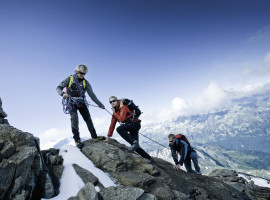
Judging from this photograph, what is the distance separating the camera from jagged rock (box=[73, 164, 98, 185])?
10.7 meters

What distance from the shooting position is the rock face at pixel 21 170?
8.25 metres

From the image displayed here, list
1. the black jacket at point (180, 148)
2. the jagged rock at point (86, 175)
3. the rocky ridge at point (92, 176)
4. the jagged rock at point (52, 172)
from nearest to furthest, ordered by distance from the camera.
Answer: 1. the rocky ridge at point (92, 176)
2. the jagged rock at point (52, 172)
3. the jagged rock at point (86, 175)
4. the black jacket at point (180, 148)

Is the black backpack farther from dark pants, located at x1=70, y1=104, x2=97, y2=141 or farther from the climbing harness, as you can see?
the climbing harness

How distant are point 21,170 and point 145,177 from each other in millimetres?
6809

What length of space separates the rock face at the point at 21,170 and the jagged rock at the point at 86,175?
3.70 ft

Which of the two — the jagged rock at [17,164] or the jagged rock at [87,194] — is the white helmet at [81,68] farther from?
the jagged rock at [87,194]

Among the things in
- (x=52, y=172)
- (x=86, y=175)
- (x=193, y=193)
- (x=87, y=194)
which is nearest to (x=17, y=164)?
(x=52, y=172)

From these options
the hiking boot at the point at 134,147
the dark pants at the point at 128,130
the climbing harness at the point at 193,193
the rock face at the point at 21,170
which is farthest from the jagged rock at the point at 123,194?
the hiking boot at the point at 134,147

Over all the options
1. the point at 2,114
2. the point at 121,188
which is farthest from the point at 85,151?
the point at 2,114

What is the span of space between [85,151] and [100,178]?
142 inches

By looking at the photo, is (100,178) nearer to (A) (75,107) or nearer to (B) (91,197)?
(B) (91,197)

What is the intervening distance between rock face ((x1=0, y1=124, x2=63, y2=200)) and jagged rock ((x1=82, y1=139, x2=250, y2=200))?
10.5ft

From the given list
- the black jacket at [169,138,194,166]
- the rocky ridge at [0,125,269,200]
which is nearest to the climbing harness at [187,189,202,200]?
the rocky ridge at [0,125,269,200]

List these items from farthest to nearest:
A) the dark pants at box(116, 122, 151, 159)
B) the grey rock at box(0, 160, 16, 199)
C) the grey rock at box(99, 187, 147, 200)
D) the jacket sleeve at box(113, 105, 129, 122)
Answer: the dark pants at box(116, 122, 151, 159)
the jacket sleeve at box(113, 105, 129, 122)
the grey rock at box(99, 187, 147, 200)
the grey rock at box(0, 160, 16, 199)
